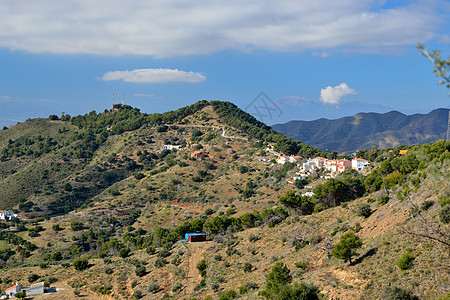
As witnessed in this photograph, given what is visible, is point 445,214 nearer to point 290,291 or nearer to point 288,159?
point 290,291

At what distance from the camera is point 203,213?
247 ft

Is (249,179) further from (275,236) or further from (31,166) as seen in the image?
(31,166)

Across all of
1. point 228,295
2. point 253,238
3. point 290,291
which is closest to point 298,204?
point 253,238

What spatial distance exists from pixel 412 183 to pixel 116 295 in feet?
96.9

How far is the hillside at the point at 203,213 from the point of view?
69.7 feet

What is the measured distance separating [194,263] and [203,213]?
36660mm

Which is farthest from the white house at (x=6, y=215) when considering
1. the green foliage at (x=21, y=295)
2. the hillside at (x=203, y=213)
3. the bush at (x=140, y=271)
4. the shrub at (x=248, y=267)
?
the shrub at (x=248, y=267)

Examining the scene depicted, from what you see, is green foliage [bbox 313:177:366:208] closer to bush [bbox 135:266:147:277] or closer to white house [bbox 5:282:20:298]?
bush [bbox 135:266:147:277]

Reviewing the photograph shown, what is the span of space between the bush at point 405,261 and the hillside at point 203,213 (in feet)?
0.22

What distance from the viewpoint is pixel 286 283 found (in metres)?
22.8

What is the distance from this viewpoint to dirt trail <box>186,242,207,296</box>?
111 ft

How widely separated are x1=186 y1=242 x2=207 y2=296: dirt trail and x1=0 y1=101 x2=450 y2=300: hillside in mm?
200

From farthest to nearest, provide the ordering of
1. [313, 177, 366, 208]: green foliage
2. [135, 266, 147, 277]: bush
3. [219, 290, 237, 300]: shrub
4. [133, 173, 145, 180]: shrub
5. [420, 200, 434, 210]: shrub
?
[133, 173, 145, 180]: shrub → [313, 177, 366, 208]: green foliage → [135, 266, 147, 277]: bush → [219, 290, 237, 300]: shrub → [420, 200, 434, 210]: shrub

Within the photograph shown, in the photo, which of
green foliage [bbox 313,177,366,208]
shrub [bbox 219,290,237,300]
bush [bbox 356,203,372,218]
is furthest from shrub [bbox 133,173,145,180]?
bush [bbox 356,203,372,218]
